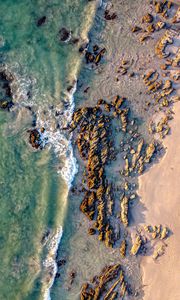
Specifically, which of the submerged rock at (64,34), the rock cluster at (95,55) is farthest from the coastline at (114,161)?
the submerged rock at (64,34)

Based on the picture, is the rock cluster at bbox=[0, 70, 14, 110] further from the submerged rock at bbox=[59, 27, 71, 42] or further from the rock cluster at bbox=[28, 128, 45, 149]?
the submerged rock at bbox=[59, 27, 71, 42]

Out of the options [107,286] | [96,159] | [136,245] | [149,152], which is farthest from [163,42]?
[107,286]

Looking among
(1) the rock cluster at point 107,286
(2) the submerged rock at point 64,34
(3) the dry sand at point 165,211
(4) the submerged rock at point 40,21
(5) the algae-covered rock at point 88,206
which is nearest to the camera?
(4) the submerged rock at point 40,21

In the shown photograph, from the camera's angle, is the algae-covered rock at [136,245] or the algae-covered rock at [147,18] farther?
the algae-covered rock at [136,245]

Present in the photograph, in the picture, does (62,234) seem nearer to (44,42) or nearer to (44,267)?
(44,267)

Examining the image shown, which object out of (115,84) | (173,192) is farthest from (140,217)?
(115,84)

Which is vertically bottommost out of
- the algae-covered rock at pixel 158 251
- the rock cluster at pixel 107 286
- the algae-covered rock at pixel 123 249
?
the rock cluster at pixel 107 286

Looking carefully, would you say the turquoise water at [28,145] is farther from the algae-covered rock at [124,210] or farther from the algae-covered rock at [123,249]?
the algae-covered rock at [123,249]
